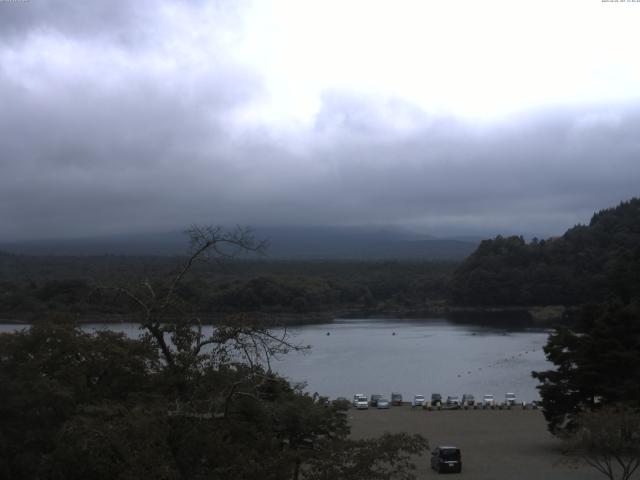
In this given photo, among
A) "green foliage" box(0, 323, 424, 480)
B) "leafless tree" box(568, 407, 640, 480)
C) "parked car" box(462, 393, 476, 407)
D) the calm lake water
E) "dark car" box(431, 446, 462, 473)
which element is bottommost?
the calm lake water

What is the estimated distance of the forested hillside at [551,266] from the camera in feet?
259

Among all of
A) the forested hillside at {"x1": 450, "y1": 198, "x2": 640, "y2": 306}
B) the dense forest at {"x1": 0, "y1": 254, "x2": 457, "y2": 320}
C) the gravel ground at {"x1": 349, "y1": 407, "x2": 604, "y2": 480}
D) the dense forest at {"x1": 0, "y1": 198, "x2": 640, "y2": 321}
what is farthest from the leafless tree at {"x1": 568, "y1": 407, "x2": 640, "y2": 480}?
the forested hillside at {"x1": 450, "y1": 198, "x2": 640, "y2": 306}

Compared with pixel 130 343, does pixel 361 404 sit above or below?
below

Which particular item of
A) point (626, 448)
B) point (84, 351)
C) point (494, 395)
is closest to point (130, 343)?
point (84, 351)

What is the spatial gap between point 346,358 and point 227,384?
137 ft

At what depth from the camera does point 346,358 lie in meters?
47.7

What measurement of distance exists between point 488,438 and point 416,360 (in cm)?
2707

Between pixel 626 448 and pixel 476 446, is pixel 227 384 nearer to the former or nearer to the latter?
pixel 626 448

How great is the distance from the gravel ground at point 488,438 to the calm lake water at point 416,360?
5514 mm

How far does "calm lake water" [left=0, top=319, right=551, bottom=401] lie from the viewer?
3709 centimetres

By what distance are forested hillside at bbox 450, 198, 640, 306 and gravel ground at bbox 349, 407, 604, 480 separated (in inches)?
2030

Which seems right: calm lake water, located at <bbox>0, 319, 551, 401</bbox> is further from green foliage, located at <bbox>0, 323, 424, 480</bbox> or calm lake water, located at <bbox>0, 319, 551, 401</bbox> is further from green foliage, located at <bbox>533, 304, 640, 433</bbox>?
green foliage, located at <bbox>0, 323, 424, 480</bbox>

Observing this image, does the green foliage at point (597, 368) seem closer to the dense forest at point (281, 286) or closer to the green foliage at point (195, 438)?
the green foliage at point (195, 438)

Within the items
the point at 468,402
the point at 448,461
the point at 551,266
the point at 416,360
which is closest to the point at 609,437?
the point at 448,461
